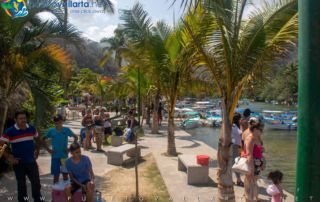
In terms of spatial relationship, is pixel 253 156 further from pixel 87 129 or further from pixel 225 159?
pixel 87 129

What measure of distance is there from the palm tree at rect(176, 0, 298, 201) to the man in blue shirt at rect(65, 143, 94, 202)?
191 centimetres

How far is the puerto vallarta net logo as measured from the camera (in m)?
6.91

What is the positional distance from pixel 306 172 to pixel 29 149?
456cm

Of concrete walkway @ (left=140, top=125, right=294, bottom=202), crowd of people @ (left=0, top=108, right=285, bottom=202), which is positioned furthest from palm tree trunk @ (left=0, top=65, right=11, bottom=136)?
concrete walkway @ (left=140, top=125, right=294, bottom=202)

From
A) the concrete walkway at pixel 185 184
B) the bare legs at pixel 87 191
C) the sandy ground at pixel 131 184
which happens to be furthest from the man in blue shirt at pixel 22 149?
the concrete walkway at pixel 185 184

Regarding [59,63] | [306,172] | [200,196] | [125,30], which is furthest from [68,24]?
[306,172]

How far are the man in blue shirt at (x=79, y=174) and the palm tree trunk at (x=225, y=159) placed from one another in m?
1.89

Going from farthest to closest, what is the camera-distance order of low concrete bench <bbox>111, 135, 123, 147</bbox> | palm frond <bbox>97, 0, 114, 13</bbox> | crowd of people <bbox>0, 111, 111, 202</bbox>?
palm frond <bbox>97, 0, 114, 13</bbox> < low concrete bench <bbox>111, 135, 123, 147</bbox> < crowd of people <bbox>0, 111, 111, 202</bbox>

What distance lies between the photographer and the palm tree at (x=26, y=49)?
7023mm

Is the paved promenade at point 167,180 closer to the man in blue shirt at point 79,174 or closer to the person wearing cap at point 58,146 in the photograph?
the person wearing cap at point 58,146

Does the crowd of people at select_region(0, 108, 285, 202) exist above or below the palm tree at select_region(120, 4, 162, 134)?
below

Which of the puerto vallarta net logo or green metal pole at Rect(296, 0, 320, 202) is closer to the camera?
green metal pole at Rect(296, 0, 320, 202)

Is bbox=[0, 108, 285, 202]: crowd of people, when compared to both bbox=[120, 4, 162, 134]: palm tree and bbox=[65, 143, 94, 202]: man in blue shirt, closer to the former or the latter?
bbox=[65, 143, 94, 202]: man in blue shirt

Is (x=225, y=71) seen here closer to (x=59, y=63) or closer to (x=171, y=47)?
(x=59, y=63)
